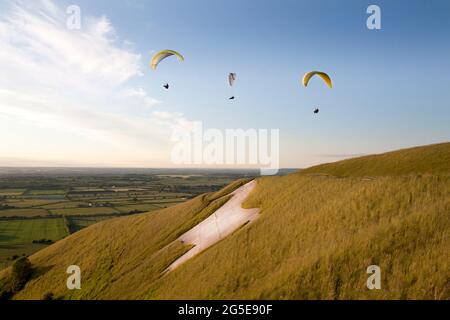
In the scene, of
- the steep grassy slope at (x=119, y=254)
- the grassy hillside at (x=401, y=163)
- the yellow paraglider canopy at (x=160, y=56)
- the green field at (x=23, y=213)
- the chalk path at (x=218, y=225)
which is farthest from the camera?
the green field at (x=23, y=213)

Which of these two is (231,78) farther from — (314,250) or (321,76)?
(314,250)

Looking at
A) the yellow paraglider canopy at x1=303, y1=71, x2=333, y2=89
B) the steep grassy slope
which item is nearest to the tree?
the steep grassy slope

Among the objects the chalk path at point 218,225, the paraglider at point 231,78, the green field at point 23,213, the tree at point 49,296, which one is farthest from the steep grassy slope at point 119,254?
the green field at point 23,213

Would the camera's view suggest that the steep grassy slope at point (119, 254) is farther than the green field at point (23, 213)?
No

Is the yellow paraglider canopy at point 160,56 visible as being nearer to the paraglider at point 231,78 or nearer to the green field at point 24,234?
the paraglider at point 231,78

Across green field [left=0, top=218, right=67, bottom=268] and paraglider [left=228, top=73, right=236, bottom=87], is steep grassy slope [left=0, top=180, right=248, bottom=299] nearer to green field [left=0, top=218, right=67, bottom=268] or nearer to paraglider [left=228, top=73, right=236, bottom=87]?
paraglider [left=228, top=73, right=236, bottom=87]
